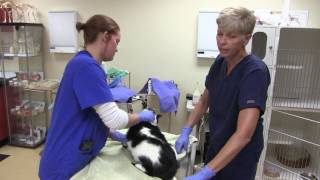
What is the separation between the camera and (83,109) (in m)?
1.12

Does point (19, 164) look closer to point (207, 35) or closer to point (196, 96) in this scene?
point (196, 96)

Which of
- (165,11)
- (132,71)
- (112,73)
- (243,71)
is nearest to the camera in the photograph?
(243,71)

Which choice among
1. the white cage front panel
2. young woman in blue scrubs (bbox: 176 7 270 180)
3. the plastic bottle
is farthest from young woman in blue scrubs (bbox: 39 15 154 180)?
the white cage front panel

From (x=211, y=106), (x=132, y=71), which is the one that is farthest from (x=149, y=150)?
(x=132, y=71)

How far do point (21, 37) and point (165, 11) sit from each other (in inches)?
64.7

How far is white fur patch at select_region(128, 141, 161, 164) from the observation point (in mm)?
1339

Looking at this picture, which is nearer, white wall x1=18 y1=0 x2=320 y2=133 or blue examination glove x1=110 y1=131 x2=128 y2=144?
blue examination glove x1=110 y1=131 x2=128 y2=144

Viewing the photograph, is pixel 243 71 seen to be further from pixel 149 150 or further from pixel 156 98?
pixel 156 98

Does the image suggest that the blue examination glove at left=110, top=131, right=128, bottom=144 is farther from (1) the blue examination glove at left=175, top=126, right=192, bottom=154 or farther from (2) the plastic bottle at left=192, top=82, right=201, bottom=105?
(2) the plastic bottle at left=192, top=82, right=201, bottom=105

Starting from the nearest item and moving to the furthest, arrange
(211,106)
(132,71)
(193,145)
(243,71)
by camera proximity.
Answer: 1. (243,71)
2. (211,106)
3. (193,145)
4. (132,71)

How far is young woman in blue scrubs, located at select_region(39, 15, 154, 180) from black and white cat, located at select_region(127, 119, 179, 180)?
231 mm

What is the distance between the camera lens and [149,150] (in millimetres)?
1386

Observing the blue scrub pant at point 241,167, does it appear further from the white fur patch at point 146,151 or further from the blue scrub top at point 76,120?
the blue scrub top at point 76,120

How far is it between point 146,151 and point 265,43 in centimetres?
145
